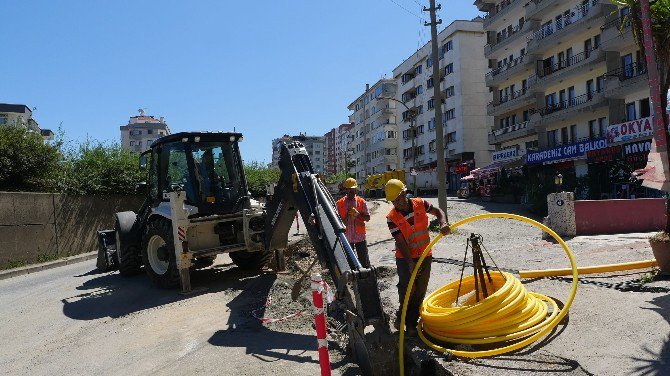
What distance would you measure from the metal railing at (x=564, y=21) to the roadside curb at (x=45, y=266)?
30397 millimetres

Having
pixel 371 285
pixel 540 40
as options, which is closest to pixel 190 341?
pixel 371 285

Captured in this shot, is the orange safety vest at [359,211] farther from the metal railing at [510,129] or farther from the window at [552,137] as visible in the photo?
the metal railing at [510,129]

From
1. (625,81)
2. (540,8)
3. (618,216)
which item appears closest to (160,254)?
(618,216)

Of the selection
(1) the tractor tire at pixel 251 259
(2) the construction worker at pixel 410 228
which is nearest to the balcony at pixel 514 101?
(1) the tractor tire at pixel 251 259

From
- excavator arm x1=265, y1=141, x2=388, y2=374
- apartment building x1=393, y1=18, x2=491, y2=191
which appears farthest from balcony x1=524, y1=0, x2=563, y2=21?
excavator arm x1=265, y1=141, x2=388, y2=374

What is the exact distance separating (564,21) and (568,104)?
5497 millimetres

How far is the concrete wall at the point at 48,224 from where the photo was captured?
15.6m

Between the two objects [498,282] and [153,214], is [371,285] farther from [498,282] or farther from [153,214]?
[153,214]

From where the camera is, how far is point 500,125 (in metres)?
43.4

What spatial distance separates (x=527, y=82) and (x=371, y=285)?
125ft

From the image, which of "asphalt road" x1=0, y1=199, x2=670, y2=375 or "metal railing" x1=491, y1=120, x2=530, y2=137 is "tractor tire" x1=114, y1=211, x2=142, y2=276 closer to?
"asphalt road" x1=0, y1=199, x2=670, y2=375

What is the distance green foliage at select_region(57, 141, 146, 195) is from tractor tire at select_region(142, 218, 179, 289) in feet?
36.2

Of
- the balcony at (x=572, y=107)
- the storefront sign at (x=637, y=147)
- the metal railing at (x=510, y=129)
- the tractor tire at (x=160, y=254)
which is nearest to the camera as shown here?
the tractor tire at (x=160, y=254)

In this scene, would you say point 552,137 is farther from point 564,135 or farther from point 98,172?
point 98,172
